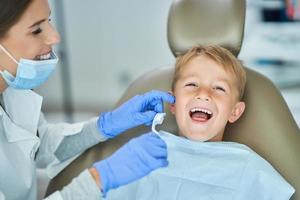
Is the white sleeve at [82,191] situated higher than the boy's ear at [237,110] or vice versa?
the boy's ear at [237,110]

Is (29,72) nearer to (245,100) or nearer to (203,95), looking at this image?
(203,95)

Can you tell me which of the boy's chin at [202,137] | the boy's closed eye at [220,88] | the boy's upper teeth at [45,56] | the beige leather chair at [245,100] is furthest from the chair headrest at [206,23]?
the boy's upper teeth at [45,56]

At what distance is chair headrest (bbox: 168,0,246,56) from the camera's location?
4.96 feet

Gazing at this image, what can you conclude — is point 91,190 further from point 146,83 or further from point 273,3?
point 273,3

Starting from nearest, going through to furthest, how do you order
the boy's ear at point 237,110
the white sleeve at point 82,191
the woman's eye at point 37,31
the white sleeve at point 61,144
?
the white sleeve at point 82,191 < the woman's eye at point 37,31 < the boy's ear at point 237,110 < the white sleeve at point 61,144

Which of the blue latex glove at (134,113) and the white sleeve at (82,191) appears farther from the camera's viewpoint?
the blue latex glove at (134,113)

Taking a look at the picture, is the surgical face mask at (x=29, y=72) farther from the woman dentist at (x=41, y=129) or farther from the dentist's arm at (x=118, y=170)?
the dentist's arm at (x=118, y=170)

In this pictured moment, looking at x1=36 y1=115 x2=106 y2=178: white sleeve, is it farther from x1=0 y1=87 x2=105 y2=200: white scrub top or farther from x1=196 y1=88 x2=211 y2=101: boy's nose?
x1=196 y1=88 x2=211 y2=101: boy's nose

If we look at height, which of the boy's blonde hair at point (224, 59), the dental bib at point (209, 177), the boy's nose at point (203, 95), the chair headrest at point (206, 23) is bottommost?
the dental bib at point (209, 177)

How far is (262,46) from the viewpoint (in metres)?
2.84

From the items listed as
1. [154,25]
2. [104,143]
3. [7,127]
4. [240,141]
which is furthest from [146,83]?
[154,25]

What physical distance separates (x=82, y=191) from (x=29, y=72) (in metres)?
0.41

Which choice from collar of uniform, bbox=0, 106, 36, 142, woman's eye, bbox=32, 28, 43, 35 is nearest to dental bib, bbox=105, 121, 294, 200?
collar of uniform, bbox=0, 106, 36, 142

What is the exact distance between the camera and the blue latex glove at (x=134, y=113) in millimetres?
1477
